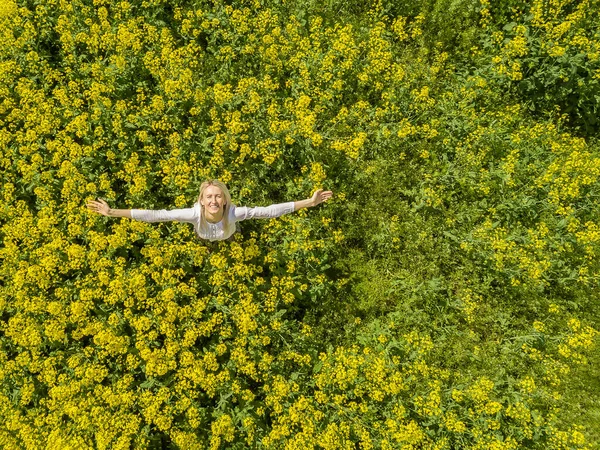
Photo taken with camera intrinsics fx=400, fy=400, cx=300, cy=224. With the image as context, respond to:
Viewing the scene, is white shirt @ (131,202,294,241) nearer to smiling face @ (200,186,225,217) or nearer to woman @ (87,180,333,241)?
woman @ (87,180,333,241)

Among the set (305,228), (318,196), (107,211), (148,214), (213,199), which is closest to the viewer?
(213,199)

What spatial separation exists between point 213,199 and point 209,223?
779 mm

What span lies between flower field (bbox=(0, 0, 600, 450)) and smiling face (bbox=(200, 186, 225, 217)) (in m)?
1.45

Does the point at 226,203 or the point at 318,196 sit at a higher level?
the point at 318,196

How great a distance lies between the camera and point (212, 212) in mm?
5883

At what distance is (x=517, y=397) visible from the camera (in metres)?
7.42

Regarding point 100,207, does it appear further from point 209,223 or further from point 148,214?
point 209,223

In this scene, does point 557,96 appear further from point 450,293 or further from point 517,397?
point 517,397

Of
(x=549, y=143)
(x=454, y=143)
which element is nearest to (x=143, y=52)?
(x=454, y=143)

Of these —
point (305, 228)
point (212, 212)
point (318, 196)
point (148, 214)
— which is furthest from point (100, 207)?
point (305, 228)

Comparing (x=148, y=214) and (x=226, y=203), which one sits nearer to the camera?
(x=148, y=214)

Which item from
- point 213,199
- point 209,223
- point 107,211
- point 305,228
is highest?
point 213,199

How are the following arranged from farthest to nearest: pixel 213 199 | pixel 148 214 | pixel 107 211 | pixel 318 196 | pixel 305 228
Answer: pixel 305 228, pixel 318 196, pixel 107 211, pixel 148 214, pixel 213 199

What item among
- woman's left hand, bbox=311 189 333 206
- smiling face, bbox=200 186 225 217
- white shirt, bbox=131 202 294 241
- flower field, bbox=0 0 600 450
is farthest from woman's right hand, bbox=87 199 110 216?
woman's left hand, bbox=311 189 333 206
